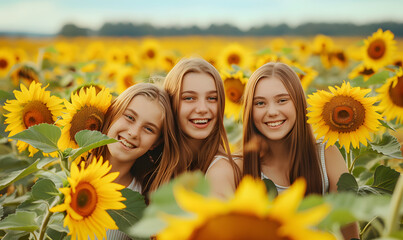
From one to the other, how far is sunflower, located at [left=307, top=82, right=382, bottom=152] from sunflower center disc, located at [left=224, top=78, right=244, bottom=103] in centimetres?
106

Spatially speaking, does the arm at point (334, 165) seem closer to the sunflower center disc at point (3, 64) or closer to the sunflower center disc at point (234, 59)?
the sunflower center disc at point (234, 59)

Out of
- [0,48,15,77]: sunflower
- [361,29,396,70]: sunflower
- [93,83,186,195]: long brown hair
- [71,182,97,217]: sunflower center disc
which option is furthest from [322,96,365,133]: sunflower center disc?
[0,48,15,77]: sunflower

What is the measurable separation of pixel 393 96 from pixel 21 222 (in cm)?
218

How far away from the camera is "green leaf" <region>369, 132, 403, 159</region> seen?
2053mm

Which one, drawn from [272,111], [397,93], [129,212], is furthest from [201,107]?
[397,93]

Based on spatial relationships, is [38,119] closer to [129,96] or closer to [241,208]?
[129,96]

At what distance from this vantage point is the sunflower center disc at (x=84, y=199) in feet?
4.22

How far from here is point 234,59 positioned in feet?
16.0

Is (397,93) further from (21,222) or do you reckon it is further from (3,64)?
(3,64)

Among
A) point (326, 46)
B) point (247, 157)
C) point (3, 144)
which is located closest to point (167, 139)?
point (247, 157)

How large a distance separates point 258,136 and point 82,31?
14.8 m

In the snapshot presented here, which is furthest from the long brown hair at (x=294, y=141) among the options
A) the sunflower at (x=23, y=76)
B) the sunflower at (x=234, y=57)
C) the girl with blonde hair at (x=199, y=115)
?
the sunflower at (x=23, y=76)

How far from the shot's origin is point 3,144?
299cm

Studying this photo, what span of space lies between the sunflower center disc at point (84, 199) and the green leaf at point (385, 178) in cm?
130
